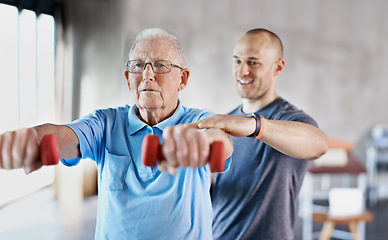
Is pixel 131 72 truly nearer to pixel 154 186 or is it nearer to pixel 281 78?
pixel 154 186

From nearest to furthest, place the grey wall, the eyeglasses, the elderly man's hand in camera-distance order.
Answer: the elderly man's hand
the eyeglasses
the grey wall

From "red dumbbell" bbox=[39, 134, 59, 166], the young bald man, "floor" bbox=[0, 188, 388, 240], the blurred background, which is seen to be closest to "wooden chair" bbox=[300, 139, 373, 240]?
"floor" bbox=[0, 188, 388, 240]

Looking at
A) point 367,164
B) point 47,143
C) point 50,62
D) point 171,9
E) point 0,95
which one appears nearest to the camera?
point 47,143

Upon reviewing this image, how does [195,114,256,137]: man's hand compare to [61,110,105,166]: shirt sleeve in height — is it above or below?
above

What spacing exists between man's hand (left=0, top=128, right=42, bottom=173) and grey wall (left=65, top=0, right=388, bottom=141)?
4955mm

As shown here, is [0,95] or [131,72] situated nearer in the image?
[131,72]

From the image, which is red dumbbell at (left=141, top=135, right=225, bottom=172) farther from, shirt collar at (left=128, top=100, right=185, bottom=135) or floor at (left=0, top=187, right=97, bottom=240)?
floor at (left=0, top=187, right=97, bottom=240)

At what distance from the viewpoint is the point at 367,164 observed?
7082 mm

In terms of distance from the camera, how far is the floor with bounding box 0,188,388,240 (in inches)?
185

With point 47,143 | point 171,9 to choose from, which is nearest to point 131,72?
point 47,143

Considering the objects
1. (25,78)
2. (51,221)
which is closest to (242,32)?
(25,78)

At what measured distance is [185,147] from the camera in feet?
3.10

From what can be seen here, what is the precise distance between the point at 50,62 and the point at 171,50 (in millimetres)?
4622

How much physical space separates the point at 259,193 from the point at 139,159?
68 cm
